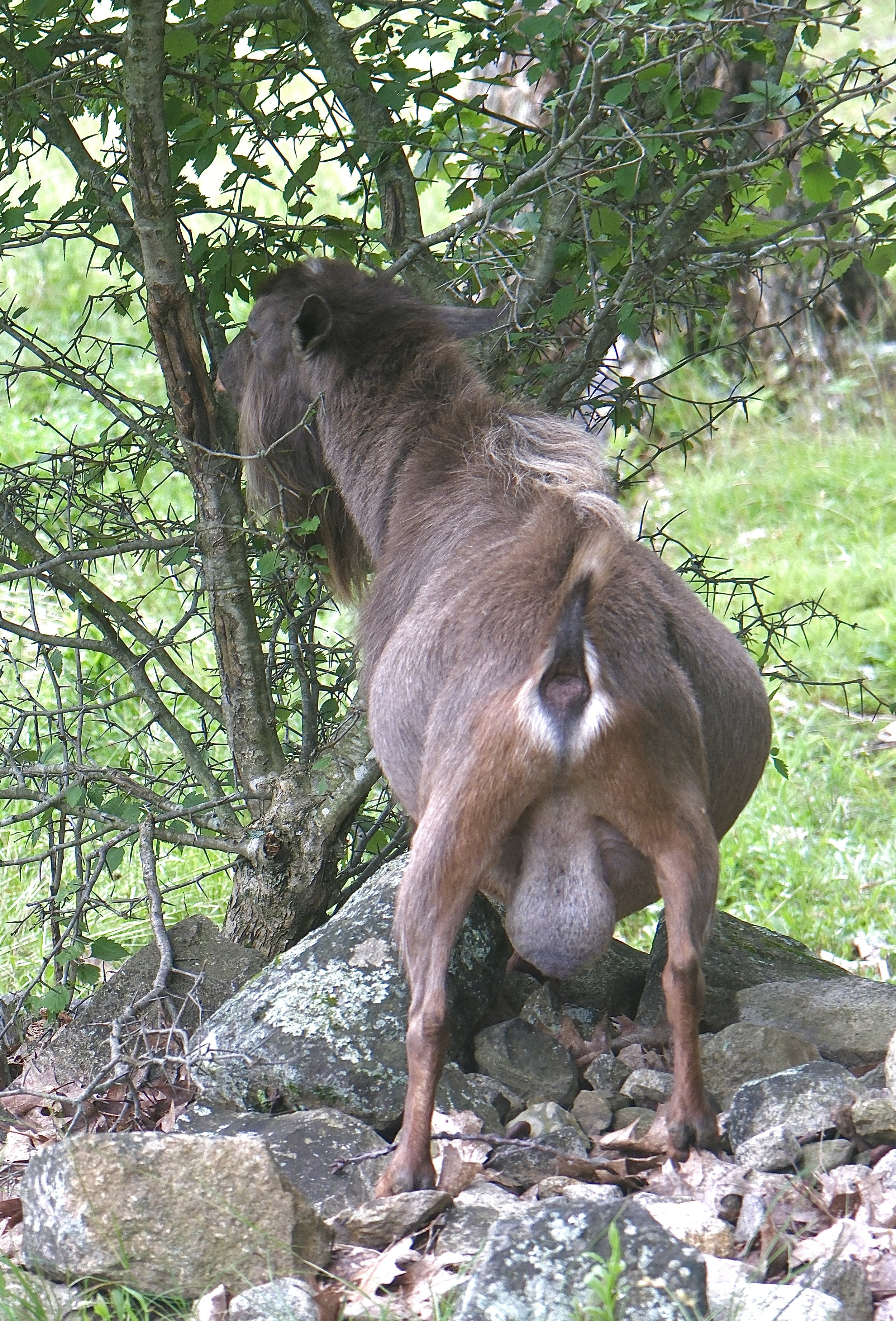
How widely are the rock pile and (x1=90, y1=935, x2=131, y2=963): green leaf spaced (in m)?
0.29

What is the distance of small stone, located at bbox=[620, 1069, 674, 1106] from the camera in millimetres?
3215

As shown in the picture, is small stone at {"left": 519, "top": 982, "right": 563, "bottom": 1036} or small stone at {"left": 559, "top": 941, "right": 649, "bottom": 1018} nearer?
small stone at {"left": 519, "top": 982, "right": 563, "bottom": 1036}

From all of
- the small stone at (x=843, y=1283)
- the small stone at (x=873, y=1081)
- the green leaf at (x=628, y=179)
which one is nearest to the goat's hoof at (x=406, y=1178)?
the small stone at (x=843, y=1283)

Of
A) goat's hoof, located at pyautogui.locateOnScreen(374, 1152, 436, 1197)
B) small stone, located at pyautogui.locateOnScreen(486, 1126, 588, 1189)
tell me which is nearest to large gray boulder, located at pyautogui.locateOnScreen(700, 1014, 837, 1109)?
small stone, located at pyautogui.locateOnScreen(486, 1126, 588, 1189)

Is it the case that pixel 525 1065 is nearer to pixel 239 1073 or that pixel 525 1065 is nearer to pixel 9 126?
pixel 239 1073

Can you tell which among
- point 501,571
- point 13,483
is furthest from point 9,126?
point 501,571

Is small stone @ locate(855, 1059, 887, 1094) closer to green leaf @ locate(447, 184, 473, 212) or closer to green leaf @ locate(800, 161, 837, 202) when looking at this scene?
green leaf @ locate(800, 161, 837, 202)

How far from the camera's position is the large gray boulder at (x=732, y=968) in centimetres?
371

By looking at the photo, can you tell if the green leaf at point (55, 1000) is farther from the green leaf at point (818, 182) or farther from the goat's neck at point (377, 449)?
the green leaf at point (818, 182)

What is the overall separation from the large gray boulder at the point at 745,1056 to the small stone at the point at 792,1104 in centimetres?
16

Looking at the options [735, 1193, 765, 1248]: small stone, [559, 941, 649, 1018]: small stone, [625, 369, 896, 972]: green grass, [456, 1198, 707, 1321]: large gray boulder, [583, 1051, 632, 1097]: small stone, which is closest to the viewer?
[456, 1198, 707, 1321]: large gray boulder

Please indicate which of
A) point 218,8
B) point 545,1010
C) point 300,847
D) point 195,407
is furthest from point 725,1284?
point 218,8

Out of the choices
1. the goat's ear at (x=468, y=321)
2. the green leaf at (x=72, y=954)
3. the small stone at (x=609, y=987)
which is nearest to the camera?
the green leaf at (x=72, y=954)

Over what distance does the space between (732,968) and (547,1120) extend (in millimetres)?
1040
